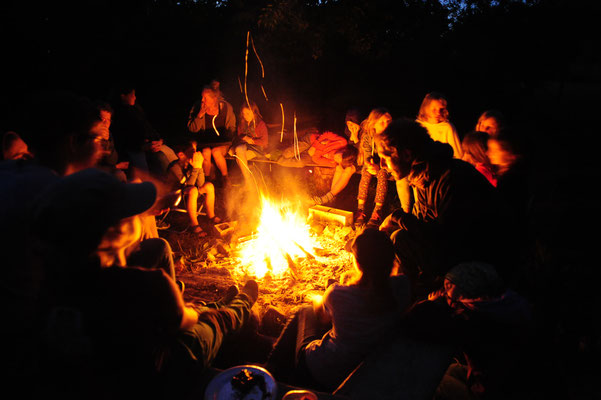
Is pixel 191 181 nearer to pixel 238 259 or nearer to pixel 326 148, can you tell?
pixel 238 259

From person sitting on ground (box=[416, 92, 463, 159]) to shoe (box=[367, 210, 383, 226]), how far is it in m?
1.63

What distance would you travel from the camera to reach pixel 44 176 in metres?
2.28

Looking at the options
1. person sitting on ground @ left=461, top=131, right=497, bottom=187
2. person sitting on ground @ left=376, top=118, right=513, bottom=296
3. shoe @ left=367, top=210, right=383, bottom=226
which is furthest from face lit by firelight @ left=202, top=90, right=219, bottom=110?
person sitting on ground @ left=461, top=131, right=497, bottom=187

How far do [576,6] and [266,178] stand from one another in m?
14.5

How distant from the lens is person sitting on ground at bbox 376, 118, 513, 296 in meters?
3.02

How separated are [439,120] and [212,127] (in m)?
4.98

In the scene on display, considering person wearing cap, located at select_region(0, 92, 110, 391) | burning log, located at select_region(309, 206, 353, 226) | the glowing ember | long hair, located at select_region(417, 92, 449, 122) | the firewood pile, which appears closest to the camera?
person wearing cap, located at select_region(0, 92, 110, 391)

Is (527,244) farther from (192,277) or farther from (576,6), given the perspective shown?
(576,6)

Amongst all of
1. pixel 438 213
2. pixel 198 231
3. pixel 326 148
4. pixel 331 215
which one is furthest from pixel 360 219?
pixel 438 213

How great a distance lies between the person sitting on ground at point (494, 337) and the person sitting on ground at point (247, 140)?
20.5 ft

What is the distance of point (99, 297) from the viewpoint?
1.77m

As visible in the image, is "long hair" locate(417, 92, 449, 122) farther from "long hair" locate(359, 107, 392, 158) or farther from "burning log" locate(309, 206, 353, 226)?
"burning log" locate(309, 206, 353, 226)

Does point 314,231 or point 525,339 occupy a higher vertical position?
point 525,339

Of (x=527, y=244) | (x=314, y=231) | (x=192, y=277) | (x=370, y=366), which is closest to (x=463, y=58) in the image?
(x=314, y=231)
